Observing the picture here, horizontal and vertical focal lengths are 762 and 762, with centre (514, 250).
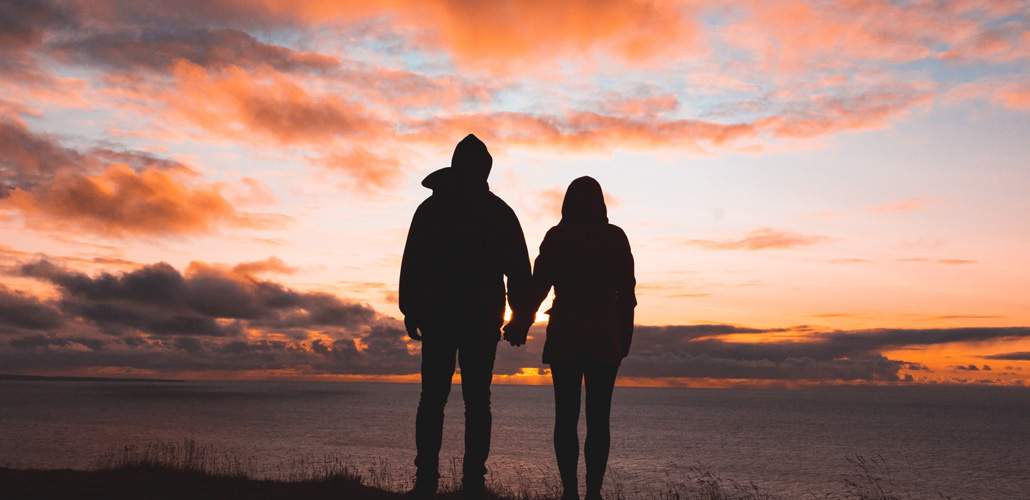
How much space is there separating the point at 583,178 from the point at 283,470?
52.0 meters

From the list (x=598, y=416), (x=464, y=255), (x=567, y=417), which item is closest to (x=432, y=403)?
(x=567, y=417)

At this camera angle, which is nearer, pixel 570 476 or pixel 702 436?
pixel 570 476

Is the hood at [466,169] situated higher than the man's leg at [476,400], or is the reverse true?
the hood at [466,169]

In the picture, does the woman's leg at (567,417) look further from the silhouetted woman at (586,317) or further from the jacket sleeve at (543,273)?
the jacket sleeve at (543,273)

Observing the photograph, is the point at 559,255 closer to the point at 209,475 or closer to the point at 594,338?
the point at 594,338

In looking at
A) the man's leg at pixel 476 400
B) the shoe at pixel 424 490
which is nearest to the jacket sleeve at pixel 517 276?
the man's leg at pixel 476 400

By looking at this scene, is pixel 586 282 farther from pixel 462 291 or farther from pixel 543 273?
pixel 462 291

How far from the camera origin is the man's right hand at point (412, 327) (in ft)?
22.8

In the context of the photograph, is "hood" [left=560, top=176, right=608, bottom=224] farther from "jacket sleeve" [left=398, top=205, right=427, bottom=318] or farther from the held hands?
"jacket sleeve" [left=398, top=205, right=427, bottom=318]

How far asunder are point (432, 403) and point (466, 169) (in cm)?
215

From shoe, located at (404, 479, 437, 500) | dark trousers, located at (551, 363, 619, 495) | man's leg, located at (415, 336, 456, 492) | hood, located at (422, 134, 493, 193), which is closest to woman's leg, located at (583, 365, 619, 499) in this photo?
dark trousers, located at (551, 363, 619, 495)

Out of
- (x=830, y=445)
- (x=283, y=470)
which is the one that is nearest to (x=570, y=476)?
(x=283, y=470)

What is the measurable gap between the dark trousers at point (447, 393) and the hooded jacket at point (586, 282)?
0.63 m

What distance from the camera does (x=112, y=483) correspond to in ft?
35.3
